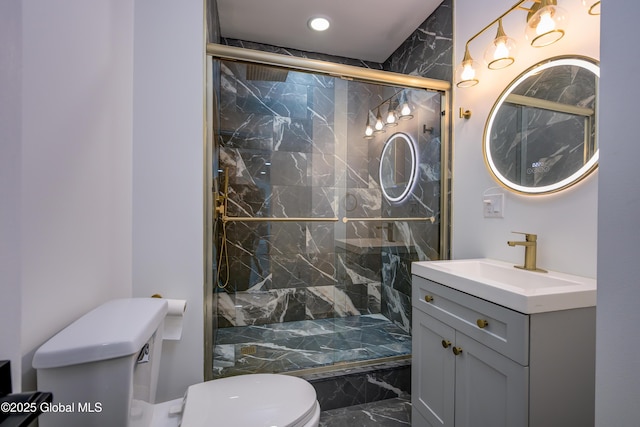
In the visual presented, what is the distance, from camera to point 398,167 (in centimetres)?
231

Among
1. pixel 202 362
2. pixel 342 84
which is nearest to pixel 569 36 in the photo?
pixel 342 84

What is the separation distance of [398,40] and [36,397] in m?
2.81

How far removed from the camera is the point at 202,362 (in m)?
1.43

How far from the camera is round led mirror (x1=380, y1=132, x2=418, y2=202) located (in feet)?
7.29

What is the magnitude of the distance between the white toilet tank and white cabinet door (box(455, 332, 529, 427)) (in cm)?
112

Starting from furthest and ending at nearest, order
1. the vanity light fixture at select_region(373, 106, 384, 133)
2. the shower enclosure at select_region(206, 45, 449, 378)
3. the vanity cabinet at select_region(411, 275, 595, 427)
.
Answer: the vanity light fixture at select_region(373, 106, 384, 133) → the shower enclosure at select_region(206, 45, 449, 378) → the vanity cabinet at select_region(411, 275, 595, 427)

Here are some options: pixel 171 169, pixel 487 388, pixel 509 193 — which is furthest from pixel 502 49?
pixel 171 169

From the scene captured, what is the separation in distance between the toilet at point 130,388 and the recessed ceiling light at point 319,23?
2149 mm

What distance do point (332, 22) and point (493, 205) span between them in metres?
1.74

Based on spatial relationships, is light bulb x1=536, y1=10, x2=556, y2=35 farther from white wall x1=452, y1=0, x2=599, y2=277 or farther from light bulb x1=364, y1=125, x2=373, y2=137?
light bulb x1=364, y1=125, x2=373, y2=137

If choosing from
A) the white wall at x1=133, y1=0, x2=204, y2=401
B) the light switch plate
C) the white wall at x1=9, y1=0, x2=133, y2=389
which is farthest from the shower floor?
the light switch plate

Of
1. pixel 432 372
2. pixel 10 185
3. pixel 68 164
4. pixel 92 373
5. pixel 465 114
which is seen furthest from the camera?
pixel 465 114

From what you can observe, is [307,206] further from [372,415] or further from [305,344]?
[372,415]

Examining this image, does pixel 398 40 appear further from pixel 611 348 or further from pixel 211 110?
pixel 611 348
